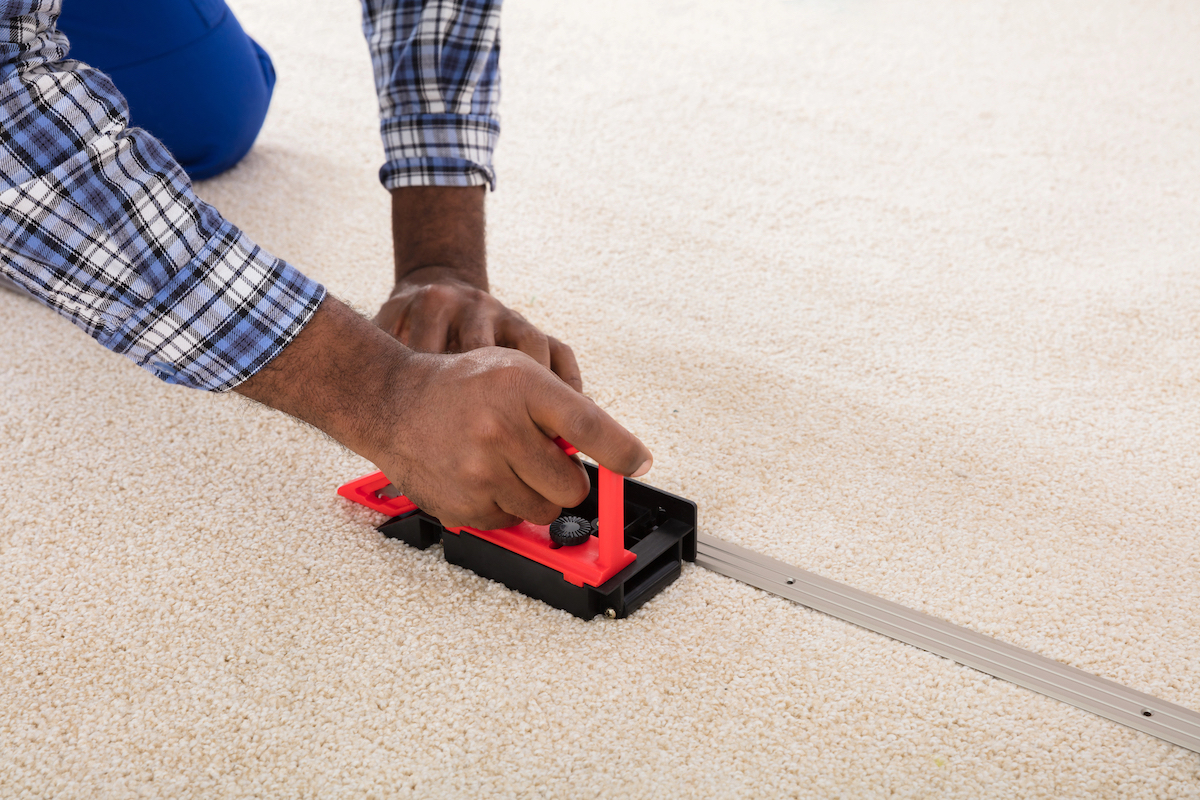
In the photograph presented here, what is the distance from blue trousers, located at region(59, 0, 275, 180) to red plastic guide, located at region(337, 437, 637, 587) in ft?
3.72

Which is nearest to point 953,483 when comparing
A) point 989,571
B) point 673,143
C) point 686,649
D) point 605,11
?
point 989,571

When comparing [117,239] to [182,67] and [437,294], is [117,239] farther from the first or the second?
[182,67]

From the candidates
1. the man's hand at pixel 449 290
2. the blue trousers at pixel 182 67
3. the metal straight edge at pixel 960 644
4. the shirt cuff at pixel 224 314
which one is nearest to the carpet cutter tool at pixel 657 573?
the metal straight edge at pixel 960 644

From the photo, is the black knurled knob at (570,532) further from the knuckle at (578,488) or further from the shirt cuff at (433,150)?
the shirt cuff at (433,150)

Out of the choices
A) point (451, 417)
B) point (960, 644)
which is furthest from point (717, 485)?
point (451, 417)

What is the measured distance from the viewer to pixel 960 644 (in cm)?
96

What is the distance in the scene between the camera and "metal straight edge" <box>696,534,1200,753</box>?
88 centimetres

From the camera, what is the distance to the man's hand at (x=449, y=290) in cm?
113

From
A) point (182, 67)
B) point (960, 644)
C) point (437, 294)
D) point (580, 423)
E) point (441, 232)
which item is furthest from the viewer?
point (182, 67)

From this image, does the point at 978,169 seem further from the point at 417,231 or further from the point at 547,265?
the point at 417,231

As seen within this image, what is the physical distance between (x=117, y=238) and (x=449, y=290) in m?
0.43

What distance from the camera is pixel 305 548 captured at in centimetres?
110

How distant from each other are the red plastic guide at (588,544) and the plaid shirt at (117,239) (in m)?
0.29

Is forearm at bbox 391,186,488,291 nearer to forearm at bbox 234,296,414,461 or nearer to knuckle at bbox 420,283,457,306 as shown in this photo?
knuckle at bbox 420,283,457,306
